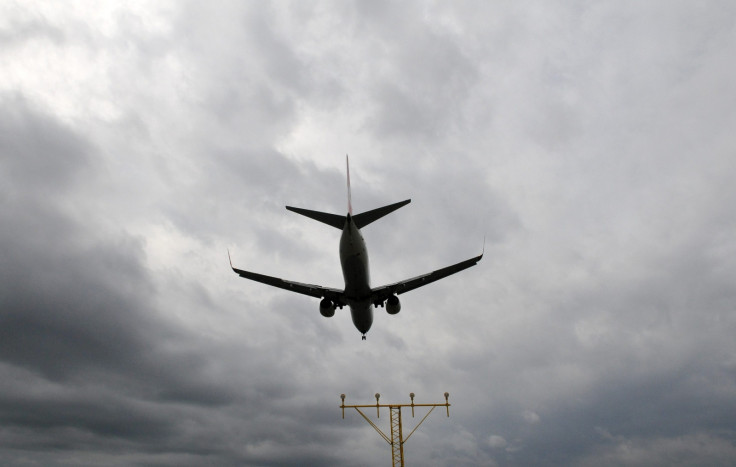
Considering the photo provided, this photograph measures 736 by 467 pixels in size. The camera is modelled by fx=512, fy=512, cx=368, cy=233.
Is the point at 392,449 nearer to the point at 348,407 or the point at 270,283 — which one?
the point at 348,407

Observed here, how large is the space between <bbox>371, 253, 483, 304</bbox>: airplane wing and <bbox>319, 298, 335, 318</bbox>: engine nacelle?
3.89m

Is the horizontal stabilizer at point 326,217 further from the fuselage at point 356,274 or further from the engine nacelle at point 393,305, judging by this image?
the engine nacelle at point 393,305

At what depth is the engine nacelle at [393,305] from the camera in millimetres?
45000

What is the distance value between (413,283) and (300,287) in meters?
9.94

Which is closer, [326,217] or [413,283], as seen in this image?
[326,217]

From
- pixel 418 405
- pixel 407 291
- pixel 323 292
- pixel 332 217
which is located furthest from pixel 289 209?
pixel 418 405

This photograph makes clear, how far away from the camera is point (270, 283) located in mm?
44156

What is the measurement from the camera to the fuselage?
123 feet

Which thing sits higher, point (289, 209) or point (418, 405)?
point (289, 209)

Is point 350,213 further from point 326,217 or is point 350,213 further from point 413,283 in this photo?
point 413,283

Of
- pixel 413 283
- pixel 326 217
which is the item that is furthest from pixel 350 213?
pixel 413 283

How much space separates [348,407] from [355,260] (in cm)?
1069

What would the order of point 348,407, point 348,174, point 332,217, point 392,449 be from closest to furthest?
point 392,449 → point 348,407 → point 332,217 → point 348,174

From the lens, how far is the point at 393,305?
45.0 m
